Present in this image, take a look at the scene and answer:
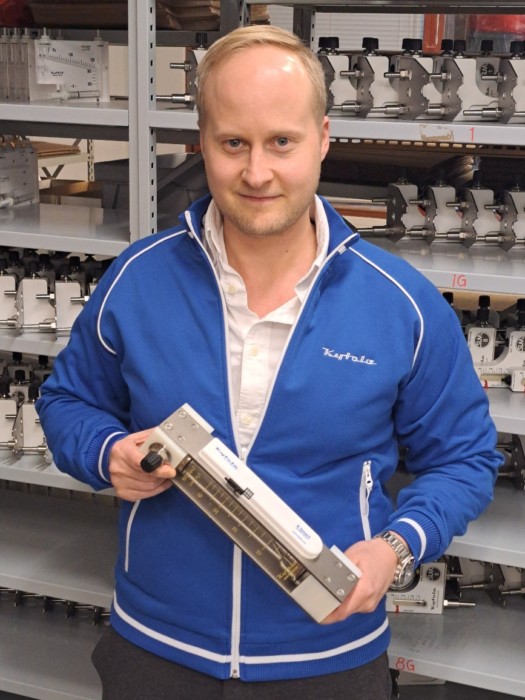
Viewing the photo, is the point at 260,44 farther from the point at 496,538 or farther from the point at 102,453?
the point at 496,538

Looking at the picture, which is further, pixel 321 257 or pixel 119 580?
pixel 119 580

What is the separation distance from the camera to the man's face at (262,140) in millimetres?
1532

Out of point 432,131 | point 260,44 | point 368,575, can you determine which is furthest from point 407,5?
point 368,575

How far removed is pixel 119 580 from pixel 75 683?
102 centimetres

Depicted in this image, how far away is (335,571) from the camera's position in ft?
4.78

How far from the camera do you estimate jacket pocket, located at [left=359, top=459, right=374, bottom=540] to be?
168cm

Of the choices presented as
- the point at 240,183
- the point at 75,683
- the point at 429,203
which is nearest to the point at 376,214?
the point at 429,203

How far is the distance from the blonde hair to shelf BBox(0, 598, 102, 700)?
67.0 inches

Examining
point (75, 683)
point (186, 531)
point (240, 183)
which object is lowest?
point (75, 683)

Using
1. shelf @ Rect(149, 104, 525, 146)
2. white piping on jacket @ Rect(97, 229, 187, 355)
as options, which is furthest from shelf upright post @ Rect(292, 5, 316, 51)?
white piping on jacket @ Rect(97, 229, 187, 355)

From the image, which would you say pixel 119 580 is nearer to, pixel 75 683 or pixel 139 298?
pixel 139 298

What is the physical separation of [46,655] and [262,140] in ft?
5.98

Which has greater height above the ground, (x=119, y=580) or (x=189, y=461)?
(x=189, y=461)

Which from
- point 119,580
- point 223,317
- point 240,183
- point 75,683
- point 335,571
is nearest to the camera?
point 335,571
